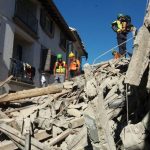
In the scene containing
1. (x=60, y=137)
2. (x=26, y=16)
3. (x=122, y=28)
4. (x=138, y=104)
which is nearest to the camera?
(x=138, y=104)

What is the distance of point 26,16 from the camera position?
70.4 feet

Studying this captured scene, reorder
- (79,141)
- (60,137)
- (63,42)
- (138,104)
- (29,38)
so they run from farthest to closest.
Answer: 1. (63,42)
2. (29,38)
3. (60,137)
4. (79,141)
5. (138,104)

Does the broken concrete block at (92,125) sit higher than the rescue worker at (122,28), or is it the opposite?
the rescue worker at (122,28)

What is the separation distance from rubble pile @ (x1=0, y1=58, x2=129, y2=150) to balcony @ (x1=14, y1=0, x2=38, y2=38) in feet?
25.7

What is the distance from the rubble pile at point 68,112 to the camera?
5754 millimetres

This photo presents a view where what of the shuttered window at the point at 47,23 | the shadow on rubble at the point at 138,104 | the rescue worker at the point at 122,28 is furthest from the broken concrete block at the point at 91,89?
the shuttered window at the point at 47,23

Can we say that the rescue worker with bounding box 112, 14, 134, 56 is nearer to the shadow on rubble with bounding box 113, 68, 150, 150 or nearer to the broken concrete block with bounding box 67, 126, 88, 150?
the broken concrete block with bounding box 67, 126, 88, 150

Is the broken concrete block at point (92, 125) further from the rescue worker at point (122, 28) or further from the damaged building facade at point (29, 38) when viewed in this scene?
the damaged building facade at point (29, 38)

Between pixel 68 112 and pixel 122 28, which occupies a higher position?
pixel 122 28

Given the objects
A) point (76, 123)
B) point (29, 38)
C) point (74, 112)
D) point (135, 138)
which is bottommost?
point (76, 123)

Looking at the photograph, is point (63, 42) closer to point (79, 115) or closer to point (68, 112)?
point (68, 112)

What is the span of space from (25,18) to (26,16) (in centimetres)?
18

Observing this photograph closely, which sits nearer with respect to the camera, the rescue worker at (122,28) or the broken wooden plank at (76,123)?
the broken wooden plank at (76,123)

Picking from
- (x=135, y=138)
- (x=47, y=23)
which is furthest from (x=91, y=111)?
(x=47, y=23)
